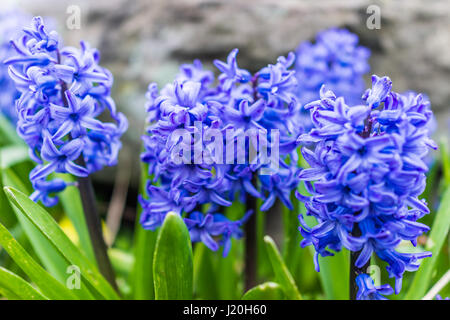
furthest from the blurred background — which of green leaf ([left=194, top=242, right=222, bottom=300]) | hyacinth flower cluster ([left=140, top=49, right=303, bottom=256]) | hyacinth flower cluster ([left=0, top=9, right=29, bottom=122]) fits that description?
hyacinth flower cluster ([left=140, top=49, right=303, bottom=256])

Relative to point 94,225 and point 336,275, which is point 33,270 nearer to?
point 94,225

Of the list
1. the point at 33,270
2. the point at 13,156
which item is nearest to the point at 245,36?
the point at 13,156

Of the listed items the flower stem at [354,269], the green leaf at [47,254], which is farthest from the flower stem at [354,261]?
the green leaf at [47,254]

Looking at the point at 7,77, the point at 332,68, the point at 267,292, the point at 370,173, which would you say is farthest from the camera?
the point at 7,77

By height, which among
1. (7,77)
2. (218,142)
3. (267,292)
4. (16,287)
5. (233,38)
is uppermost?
(233,38)

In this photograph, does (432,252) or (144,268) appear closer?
(432,252)

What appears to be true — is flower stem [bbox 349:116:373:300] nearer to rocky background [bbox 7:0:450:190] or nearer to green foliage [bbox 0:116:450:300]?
green foliage [bbox 0:116:450:300]

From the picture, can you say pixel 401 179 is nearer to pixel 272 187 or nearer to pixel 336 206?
pixel 336 206

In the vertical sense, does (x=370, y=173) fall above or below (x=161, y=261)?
above
